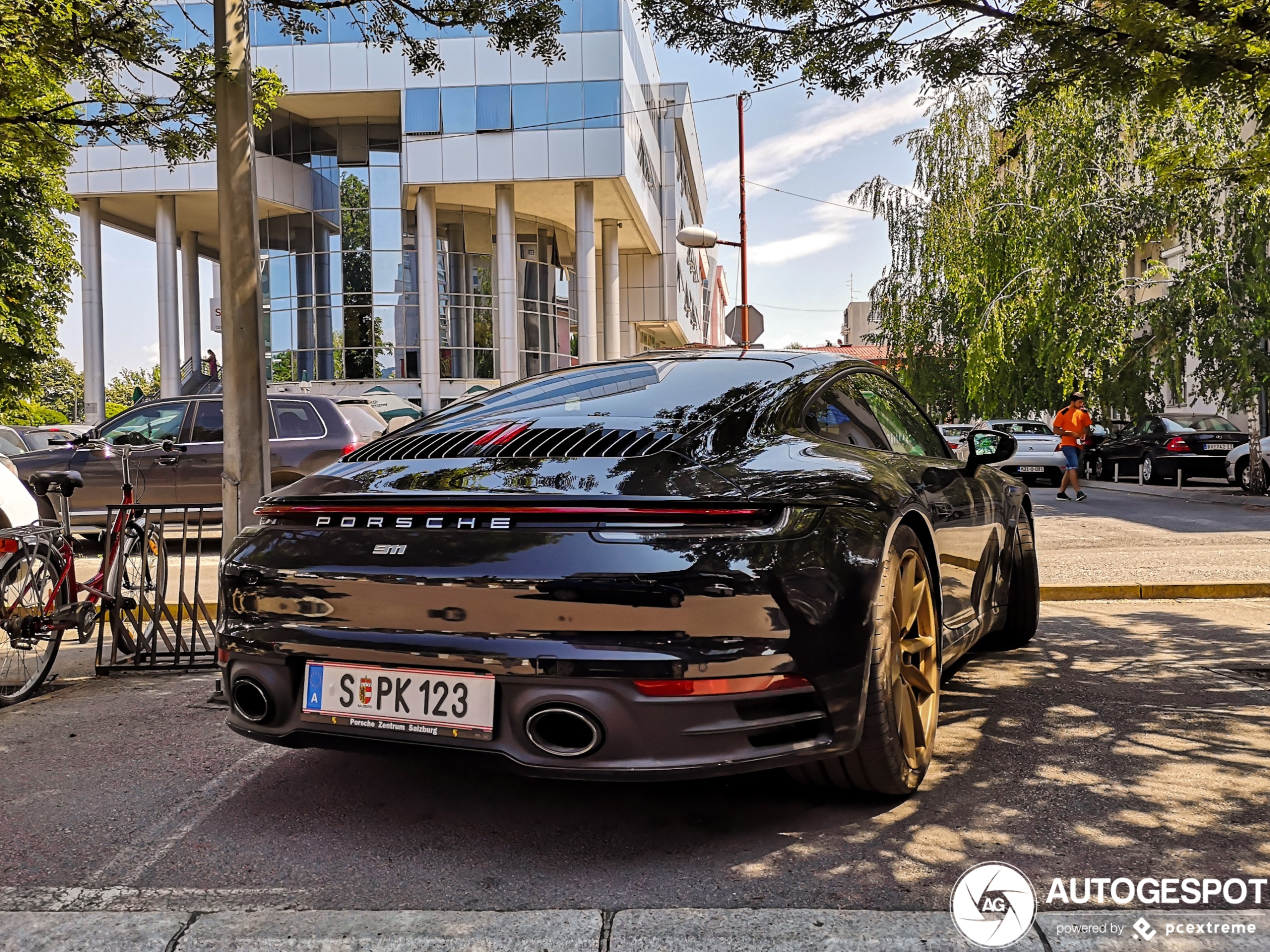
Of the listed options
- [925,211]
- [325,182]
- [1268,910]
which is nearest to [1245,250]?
[925,211]

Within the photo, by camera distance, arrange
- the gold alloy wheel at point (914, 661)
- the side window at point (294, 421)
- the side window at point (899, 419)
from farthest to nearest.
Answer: the side window at point (294, 421)
the side window at point (899, 419)
the gold alloy wheel at point (914, 661)

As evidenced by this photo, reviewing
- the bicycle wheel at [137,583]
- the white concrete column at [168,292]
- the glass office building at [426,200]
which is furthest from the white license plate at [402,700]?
the white concrete column at [168,292]

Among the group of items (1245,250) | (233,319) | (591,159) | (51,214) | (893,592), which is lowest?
(893,592)

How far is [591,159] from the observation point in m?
33.3

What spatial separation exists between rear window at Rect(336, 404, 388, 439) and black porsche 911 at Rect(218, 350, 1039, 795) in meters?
8.80

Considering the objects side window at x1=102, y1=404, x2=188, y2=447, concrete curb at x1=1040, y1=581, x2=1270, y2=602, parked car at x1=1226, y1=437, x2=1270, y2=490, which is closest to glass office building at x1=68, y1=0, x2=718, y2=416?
parked car at x1=1226, y1=437, x2=1270, y2=490

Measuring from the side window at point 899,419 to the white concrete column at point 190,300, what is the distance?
38836mm

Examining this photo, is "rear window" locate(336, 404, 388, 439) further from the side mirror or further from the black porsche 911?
the black porsche 911

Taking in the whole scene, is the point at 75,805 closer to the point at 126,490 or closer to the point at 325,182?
the point at 126,490

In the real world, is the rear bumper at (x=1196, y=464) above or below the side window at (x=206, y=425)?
below

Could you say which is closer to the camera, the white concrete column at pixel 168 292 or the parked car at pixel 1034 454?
the parked car at pixel 1034 454

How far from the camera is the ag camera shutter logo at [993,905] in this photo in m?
2.41

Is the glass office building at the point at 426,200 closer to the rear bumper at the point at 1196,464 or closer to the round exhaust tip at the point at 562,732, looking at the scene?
the rear bumper at the point at 1196,464

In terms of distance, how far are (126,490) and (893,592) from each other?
13.3 ft
